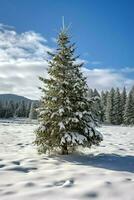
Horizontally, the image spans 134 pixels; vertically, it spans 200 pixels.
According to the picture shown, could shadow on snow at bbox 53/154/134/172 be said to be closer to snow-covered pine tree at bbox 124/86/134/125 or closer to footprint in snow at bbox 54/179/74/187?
footprint in snow at bbox 54/179/74/187

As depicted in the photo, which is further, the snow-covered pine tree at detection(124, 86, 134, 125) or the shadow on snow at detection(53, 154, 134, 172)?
the snow-covered pine tree at detection(124, 86, 134, 125)

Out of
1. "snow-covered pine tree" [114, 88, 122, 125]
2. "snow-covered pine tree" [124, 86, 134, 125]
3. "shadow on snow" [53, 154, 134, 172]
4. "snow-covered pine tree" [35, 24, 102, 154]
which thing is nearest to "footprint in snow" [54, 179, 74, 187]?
"shadow on snow" [53, 154, 134, 172]

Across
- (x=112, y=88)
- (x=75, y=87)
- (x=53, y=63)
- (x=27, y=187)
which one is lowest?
(x=27, y=187)

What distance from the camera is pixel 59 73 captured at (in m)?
16.2

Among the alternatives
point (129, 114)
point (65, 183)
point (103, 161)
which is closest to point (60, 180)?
point (65, 183)

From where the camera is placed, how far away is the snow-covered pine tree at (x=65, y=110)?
15.2m

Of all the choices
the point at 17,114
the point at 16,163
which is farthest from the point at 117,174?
the point at 17,114

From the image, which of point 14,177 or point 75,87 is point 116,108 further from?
point 14,177

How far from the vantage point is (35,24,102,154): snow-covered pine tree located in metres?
15.2

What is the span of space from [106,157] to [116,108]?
7177 cm

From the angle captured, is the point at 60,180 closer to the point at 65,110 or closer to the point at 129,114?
the point at 65,110

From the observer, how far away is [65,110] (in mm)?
15547

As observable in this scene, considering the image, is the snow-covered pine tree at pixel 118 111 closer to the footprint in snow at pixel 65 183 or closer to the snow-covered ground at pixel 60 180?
the snow-covered ground at pixel 60 180

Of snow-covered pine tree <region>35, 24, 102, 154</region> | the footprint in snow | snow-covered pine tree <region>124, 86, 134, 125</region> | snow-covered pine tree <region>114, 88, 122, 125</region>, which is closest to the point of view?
the footprint in snow
